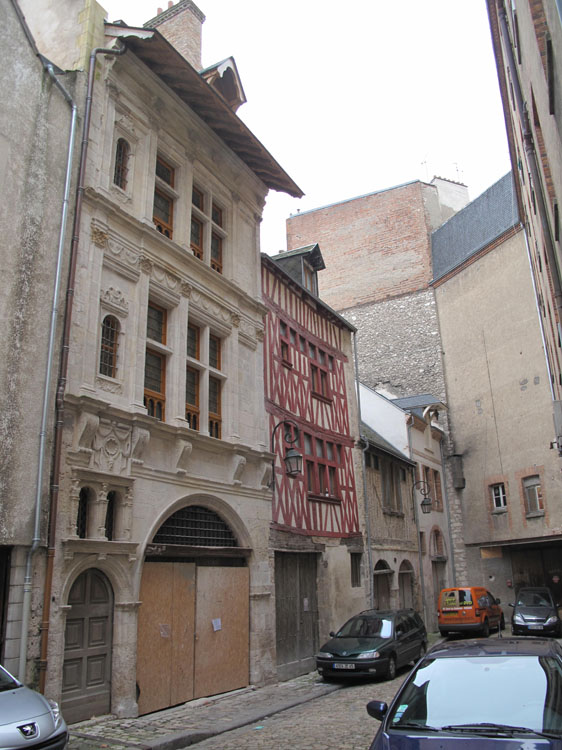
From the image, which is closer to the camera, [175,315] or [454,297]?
[175,315]

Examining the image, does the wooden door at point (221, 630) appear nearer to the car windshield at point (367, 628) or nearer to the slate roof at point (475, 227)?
the car windshield at point (367, 628)

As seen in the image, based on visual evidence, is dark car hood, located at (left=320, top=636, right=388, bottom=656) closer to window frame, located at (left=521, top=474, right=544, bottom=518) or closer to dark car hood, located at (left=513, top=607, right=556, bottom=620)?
dark car hood, located at (left=513, top=607, right=556, bottom=620)

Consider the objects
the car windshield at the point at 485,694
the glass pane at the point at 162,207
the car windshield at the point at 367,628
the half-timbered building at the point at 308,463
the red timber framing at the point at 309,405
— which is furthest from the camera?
the red timber framing at the point at 309,405

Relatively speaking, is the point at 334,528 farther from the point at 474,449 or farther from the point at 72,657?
the point at 474,449

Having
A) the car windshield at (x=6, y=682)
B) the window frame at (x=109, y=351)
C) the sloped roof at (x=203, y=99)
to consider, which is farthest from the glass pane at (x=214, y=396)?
the car windshield at (x=6, y=682)

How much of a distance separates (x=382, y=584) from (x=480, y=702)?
13.6 meters

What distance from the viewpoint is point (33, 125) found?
27.7 ft

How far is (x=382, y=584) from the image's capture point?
55.7 feet

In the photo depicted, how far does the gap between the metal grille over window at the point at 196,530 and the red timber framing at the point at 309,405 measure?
1.55 meters

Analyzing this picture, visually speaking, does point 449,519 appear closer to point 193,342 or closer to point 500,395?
point 500,395

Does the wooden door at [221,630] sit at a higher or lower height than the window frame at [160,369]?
lower

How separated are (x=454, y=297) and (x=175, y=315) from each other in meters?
18.0

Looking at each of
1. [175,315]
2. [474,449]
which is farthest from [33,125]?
[474,449]

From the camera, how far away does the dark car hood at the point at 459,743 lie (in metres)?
3.40
